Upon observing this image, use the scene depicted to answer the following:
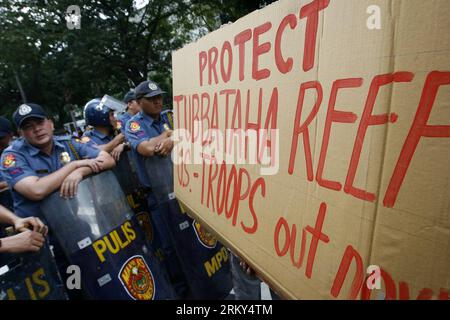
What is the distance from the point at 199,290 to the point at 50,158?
4.95 ft

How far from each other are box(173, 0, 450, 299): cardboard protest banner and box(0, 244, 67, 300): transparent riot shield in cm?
106

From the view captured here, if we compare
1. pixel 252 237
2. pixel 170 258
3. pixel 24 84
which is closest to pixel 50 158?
pixel 170 258

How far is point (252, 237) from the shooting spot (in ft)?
3.76

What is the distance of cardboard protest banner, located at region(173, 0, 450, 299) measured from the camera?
23.2 inches

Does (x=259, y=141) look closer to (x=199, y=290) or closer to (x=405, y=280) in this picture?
(x=405, y=280)

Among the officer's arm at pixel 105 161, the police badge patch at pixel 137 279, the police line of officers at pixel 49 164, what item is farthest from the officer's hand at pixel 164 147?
the police badge patch at pixel 137 279

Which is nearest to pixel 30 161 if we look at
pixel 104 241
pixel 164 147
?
pixel 104 241

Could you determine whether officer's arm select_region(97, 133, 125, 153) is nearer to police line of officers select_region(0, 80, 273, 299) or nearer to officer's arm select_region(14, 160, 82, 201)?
police line of officers select_region(0, 80, 273, 299)

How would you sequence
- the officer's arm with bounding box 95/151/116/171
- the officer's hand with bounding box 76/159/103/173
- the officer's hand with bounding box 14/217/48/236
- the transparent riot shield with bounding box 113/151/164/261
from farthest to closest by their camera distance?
the transparent riot shield with bounding box 113/151/164/261 → the officer's arm with bounding box 95/151/116/171 → the officer's hand with bounding box 76/159/103/173 → the officer's hand with bounding box 14/217/48/236

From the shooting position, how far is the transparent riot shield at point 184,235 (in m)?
2.43

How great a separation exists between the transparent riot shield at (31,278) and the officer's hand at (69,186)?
296 millimetres

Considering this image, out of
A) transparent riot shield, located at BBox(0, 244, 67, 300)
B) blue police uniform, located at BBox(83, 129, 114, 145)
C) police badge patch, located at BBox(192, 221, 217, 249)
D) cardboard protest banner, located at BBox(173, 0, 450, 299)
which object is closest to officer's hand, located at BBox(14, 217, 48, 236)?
transparent riot shield, located at BBox(0, 244, 67, 300)

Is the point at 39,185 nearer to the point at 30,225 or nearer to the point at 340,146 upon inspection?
the point at 30,225
